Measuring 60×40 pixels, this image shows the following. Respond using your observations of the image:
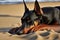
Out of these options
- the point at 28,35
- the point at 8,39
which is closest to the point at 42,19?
the point at 28,35

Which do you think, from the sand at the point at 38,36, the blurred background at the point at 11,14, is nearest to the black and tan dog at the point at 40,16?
the sand at the point at 38,36

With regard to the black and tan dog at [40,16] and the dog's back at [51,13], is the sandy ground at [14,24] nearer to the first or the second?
the black and tan dog at [40,16]

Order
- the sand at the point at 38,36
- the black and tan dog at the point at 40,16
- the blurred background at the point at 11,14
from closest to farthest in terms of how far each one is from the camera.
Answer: the sand at the point at 38,36 < the black and tan dog at the point at 40,16 < the blurred background at the point at 11,14

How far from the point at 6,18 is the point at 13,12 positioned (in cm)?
32

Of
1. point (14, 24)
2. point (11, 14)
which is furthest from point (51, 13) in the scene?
point (11, 14)

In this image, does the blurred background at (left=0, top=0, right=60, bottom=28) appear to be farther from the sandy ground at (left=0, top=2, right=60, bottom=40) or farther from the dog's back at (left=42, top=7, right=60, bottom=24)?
the dog's back at (left=42, top=7, right=60, bottom=24)

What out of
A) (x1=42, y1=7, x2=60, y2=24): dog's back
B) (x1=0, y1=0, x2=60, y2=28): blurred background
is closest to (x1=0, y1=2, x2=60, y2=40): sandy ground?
(x1=0, y1=0, x2=60, y2=28): blurred background

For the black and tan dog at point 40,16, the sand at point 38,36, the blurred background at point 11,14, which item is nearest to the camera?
the sand at point 38,36

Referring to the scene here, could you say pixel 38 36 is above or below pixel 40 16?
below

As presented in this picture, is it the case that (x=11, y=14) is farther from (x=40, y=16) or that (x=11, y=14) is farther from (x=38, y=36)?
(x=38, y=36)

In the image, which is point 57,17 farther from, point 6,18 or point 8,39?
point 6,18

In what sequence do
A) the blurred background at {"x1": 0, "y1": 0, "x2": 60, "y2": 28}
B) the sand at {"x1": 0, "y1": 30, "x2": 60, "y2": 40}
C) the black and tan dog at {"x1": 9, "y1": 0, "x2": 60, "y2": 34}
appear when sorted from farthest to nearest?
the blurred background at {"x1": 0, "y1": 0, "x2": 60, "y2": 28} < the black and tan dog at {"x1": 9, "y1": 0, "x2": 60, "y2": 34} < the sand at {"x1": 0, "y1": 30, "x2": 60, "y2": 40}

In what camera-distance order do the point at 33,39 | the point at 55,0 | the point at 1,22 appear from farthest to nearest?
the point at 55,0 → the point at 1,22 → the point at 33,39

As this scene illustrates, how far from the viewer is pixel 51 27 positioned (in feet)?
7.39
